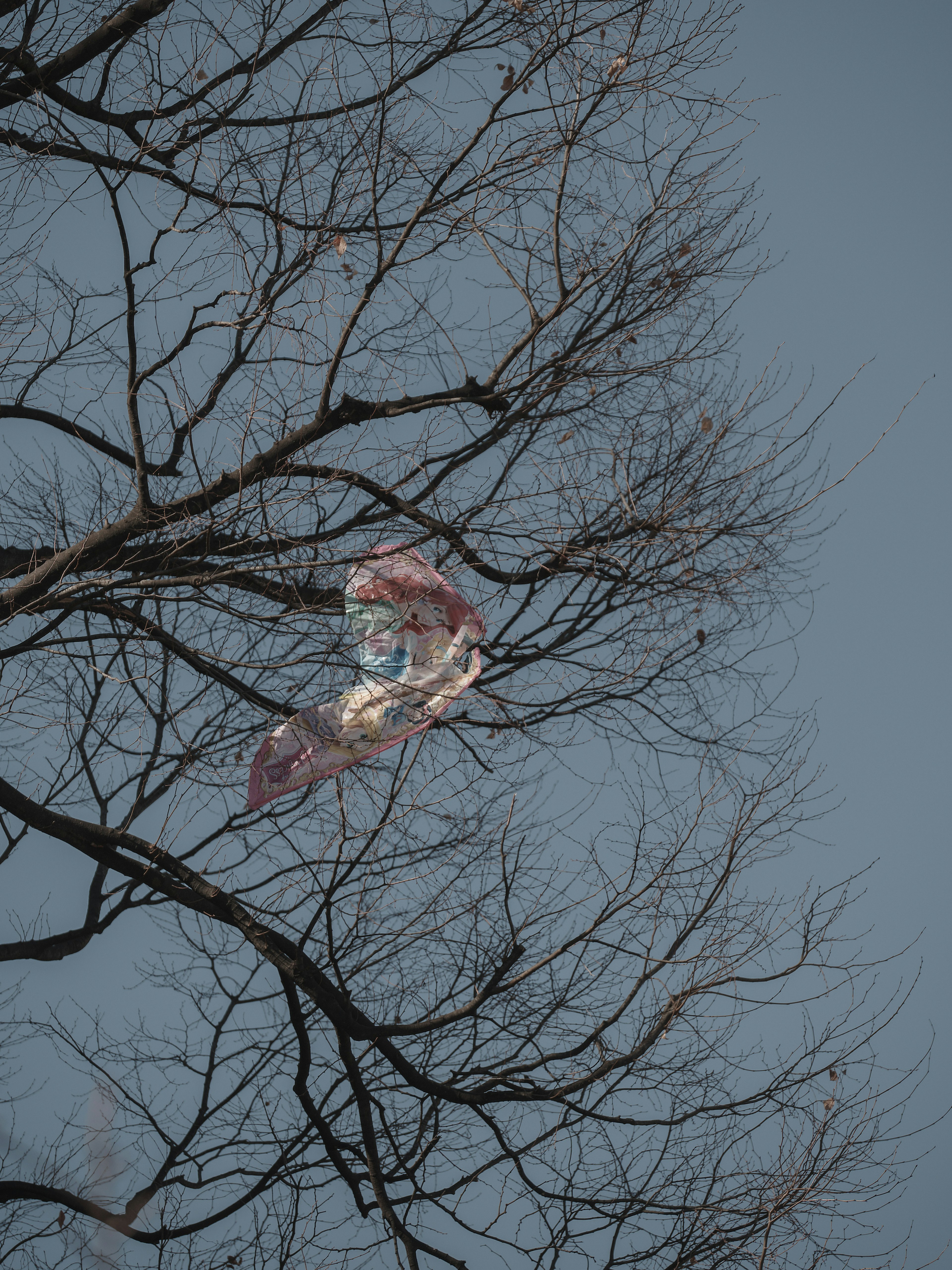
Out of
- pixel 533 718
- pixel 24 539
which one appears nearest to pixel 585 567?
pixel 533 718

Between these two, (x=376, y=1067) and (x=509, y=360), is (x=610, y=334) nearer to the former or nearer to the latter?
(x=509, y=360)

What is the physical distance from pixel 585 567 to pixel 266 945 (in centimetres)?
223

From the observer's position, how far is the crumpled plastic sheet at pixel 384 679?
15.9 ft

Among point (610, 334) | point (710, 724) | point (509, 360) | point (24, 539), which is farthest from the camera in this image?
point (24, 539)

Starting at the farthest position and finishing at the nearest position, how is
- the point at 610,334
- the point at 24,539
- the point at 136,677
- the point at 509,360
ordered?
the point at 24,539
the point at 610,334
the point at 509,360
the point at 136,677

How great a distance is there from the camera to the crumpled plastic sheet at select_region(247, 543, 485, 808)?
4.83 metres

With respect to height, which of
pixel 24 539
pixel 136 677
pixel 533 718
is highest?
pixel 24 539

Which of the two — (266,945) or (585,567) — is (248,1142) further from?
(585,567)

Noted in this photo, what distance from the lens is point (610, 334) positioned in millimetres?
5590

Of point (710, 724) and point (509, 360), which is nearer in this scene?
point (509, 360)

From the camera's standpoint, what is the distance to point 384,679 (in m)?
4.67

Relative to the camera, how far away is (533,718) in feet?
18.6

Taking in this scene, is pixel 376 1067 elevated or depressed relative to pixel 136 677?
depressed

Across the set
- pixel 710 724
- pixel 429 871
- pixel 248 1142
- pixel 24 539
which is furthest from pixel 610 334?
pixel 248 1142
